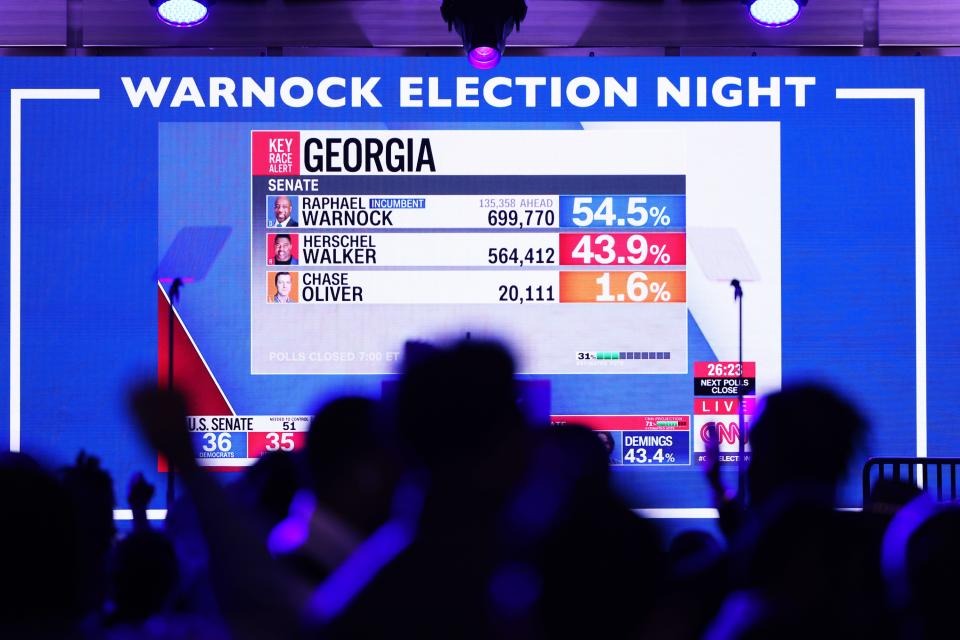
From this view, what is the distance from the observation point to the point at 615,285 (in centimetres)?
503

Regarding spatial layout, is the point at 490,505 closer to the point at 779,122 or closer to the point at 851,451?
the point at 851,451

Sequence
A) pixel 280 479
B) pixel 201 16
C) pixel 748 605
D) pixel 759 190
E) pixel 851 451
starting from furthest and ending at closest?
pixel 759 190 → pixel 201 16 → pixel 280 479 → pixel 851 451 → pixel 748 605

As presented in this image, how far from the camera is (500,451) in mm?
1005

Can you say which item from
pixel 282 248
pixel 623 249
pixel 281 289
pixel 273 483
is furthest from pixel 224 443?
pixel 273 483

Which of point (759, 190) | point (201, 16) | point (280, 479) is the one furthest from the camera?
point (759, 190)

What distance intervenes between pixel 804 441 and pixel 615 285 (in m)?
3.72

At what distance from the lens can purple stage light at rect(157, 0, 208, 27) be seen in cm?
475

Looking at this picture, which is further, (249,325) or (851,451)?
(249,325)

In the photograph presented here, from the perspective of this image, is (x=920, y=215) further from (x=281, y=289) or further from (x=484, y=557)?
(x=484, y=557)

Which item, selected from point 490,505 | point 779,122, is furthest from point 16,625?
point 779,122

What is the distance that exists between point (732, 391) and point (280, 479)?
3.49m

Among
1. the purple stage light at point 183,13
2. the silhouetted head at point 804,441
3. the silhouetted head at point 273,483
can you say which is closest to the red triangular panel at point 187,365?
the purple stage light at point 183,13

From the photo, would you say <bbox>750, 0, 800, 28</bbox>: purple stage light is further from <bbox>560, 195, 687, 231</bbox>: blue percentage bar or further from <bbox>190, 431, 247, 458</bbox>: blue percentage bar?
<bbox>190, 431, 247, 458</bbox>: blue percentage bar

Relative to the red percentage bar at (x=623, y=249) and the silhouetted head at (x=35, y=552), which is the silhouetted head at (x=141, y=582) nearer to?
the silhouetted head at (x=35, y=552)
